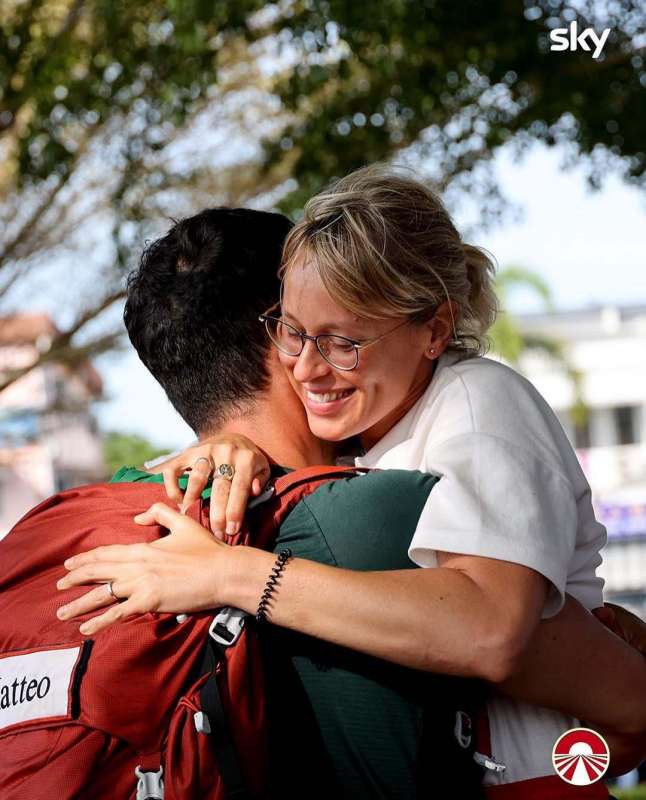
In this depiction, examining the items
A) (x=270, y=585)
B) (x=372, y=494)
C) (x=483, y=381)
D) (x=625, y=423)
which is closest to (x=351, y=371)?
(x=483, y=381)

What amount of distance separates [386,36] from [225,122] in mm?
4415

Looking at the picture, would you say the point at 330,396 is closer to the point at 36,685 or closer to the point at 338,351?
the point at 338,351

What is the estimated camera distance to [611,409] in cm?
3544

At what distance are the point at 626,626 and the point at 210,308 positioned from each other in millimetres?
1011

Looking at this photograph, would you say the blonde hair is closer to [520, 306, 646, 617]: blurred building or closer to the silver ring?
the silver ring

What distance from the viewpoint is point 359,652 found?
75.7 inches

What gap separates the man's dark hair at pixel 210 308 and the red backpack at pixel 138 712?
0.60m

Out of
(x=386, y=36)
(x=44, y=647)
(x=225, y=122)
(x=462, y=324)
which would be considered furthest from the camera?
(x=225, y=122)

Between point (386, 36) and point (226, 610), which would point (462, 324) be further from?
point (386, 36)

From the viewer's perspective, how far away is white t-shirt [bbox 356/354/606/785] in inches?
74.7

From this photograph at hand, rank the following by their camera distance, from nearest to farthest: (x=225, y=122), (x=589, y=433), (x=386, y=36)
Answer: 1. (x=386, y=36)
2. (x=225, y=122)
3. (x=589, y=433)

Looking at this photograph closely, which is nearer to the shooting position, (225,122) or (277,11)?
(277,11)

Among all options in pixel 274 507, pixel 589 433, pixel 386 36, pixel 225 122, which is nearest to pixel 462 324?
pixel 274 507

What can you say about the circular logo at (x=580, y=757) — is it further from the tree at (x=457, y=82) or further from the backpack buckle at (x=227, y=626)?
the tree at (x=457, y=82)
